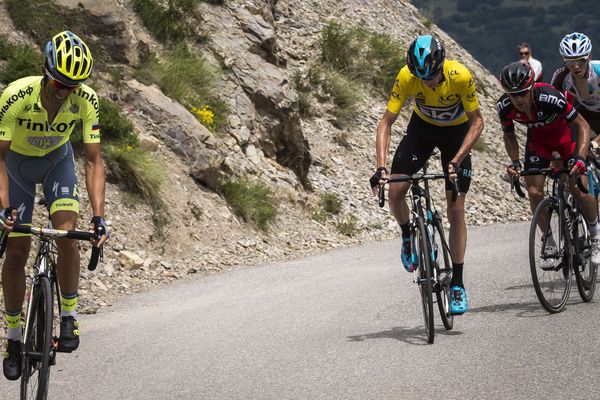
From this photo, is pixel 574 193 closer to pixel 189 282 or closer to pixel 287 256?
pixel 189 282

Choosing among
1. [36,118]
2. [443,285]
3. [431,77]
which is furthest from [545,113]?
[36,118]

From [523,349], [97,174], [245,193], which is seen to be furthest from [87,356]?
[245,193]

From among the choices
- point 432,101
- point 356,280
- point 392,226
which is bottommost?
point 392,226

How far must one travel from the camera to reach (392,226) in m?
17.7

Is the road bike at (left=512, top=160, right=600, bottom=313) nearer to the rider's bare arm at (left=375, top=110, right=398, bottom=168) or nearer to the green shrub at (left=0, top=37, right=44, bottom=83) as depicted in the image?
the rider's bare arm at (left=375, top=110, right=398, bottom=168)

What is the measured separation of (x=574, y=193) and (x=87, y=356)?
14.6 ft

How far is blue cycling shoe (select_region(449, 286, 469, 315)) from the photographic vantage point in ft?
25.3

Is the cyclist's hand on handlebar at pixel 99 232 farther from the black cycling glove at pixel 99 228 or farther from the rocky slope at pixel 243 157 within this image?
the rocky slope at pixel 243 157

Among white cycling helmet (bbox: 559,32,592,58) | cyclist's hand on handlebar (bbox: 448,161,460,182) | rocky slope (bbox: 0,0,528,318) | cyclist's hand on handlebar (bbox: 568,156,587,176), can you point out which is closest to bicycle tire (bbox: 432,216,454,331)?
cyclist's hand on handlebar (bbox: 448,161,460,182)

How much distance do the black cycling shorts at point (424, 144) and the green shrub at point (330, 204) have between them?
9.25 metres

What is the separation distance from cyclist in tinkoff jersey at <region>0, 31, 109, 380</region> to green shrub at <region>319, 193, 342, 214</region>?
442 inches

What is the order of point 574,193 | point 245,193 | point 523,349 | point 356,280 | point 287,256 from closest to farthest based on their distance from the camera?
point 523,349 < point 574,193 < point 356,280 < point 287,256 < point 245,193

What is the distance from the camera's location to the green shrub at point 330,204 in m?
17.6

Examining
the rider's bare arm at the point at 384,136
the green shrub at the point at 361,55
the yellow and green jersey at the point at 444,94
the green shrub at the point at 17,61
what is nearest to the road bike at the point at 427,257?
the rider's bare arm at the point at 384,136
